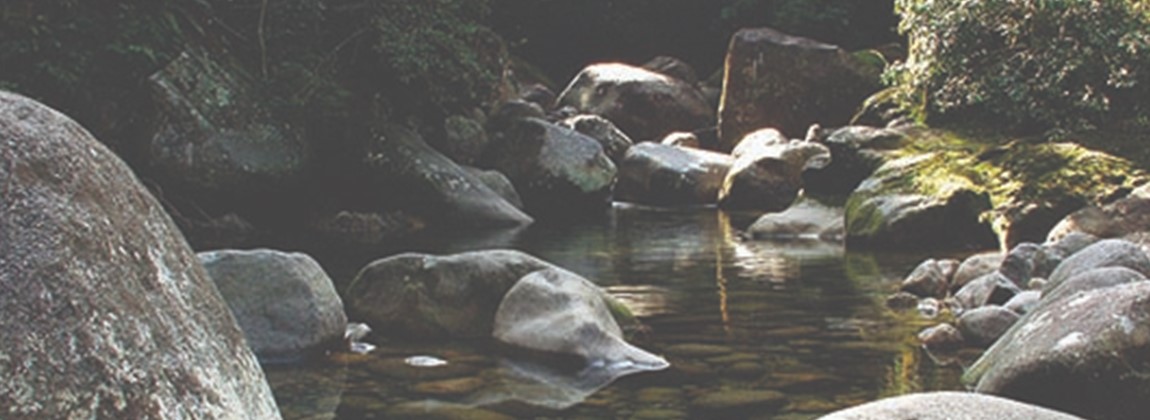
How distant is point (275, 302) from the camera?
23.8 feet

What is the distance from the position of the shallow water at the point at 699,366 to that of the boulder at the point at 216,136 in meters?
4.66

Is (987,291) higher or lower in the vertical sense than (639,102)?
higher

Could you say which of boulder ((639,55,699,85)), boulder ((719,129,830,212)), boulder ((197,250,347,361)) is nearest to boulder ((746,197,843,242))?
boulder ((719,129,830,212))

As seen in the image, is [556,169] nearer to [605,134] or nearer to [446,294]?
[605,134]

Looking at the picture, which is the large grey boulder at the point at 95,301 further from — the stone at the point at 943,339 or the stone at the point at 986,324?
the stone at the point at 986,324

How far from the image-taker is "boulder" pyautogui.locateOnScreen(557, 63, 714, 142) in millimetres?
26656

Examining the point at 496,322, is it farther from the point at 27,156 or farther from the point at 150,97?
the point at 150,97

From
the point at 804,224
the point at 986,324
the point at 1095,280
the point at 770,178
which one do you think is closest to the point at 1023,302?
the point at 986,324

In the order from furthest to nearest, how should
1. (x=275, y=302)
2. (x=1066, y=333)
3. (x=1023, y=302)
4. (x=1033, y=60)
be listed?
1. (x=1033, y=60)
2. (x=1023, y=302)
3. (x=275, y=302)
4. (x=1066, y=333)

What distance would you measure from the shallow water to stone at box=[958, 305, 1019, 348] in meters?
0.35

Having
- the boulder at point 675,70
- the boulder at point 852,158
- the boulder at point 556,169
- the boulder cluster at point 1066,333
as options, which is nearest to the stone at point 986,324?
the boulder cluster at point 1066,333

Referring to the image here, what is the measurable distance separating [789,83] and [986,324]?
16.6m

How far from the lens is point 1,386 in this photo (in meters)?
2.86

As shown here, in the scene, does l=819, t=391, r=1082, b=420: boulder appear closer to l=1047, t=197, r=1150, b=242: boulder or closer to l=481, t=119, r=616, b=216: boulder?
l=1047, t=197, r=1150, b=242: boulder
